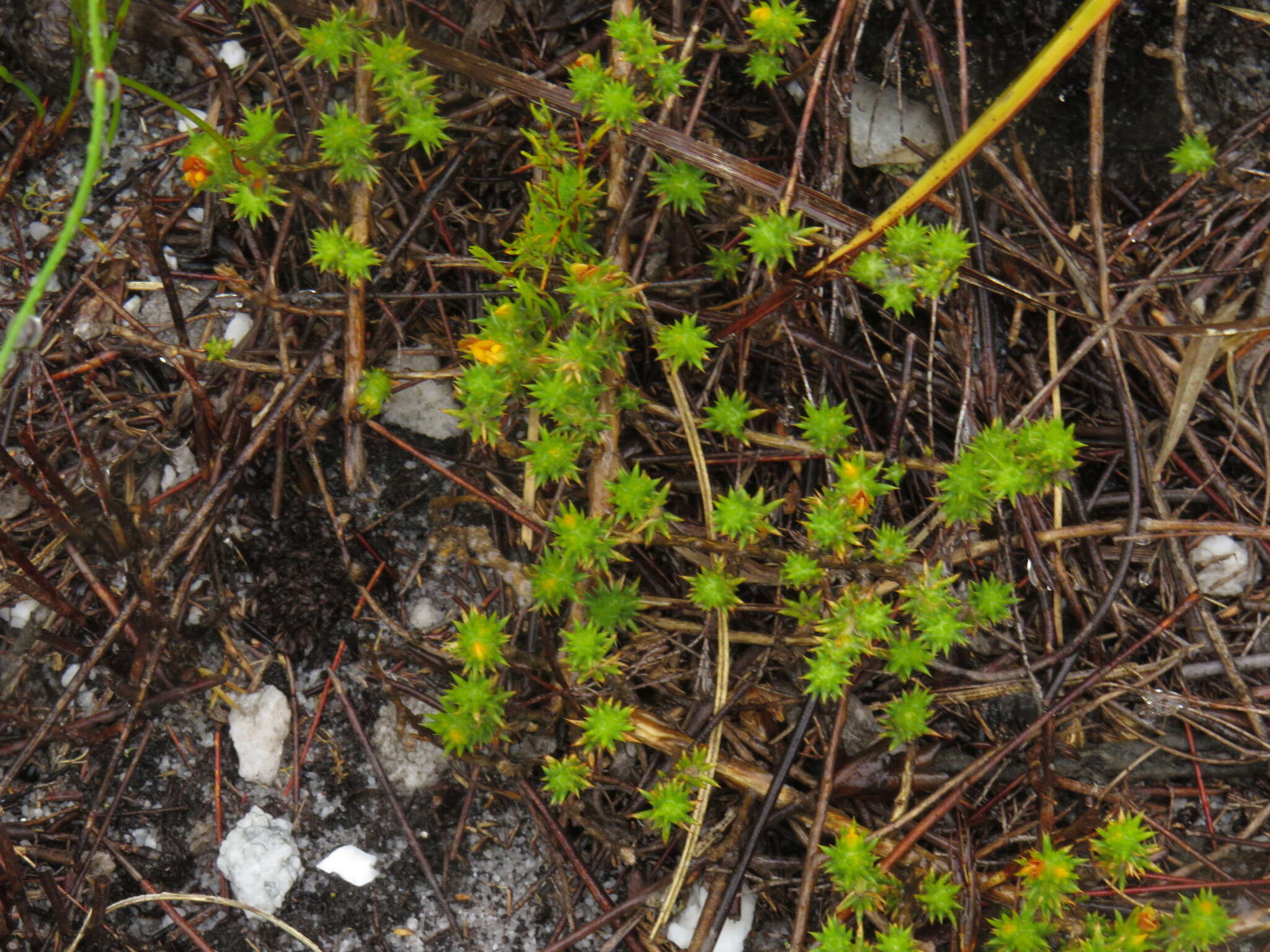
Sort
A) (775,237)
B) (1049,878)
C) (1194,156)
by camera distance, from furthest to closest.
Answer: (1194,156), (775,237), (1049,878)

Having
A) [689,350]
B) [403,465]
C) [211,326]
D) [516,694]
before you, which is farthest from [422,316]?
[516,694]

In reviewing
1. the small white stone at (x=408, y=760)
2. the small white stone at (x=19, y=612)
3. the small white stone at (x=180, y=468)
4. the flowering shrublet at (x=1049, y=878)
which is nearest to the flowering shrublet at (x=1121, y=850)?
the flowering shrublet at (x=1049, y=878)

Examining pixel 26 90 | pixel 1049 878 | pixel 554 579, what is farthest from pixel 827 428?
pixel 26 90

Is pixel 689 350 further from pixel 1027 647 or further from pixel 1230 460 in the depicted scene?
pixel 1230 460

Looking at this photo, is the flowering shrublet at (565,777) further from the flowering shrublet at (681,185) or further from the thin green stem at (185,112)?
the thin green stem at (185,112)

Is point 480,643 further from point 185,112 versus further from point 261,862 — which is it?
point 185,112

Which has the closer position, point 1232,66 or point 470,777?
point 470,777
